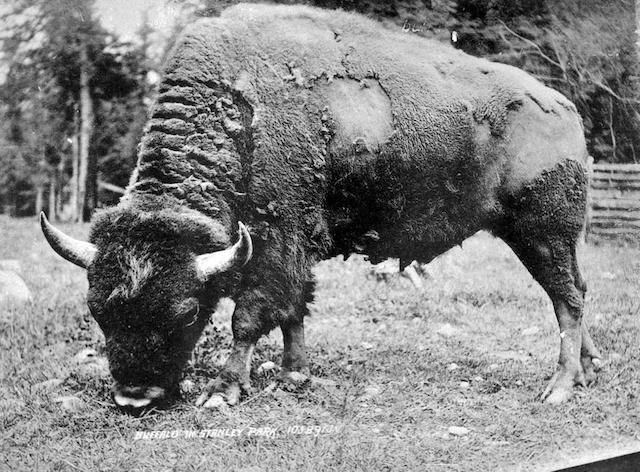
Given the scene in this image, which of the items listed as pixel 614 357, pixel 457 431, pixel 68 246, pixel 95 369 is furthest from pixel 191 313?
pixel 614 357

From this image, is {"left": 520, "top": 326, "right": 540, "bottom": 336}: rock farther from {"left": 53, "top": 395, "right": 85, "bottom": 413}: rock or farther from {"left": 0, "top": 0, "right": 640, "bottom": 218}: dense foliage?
{"left": 53, "top": 395, "right": 85, "bottom": 413}: rock

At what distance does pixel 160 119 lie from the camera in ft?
10.0

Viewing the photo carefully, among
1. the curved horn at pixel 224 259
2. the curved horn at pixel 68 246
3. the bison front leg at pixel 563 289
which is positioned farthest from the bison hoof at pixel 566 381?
the curved horn at pixel 68 246

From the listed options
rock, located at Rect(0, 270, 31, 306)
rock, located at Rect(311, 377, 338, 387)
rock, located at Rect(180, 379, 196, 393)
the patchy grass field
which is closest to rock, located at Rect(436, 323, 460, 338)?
the patchy grass field

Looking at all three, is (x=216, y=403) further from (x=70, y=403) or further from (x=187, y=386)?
(x=70, y=403)

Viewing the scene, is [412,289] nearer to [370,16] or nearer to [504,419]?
[504,419]

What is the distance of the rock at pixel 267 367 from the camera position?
3.48 meters

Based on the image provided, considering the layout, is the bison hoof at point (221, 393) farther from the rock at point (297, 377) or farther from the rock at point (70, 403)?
the rock at point (70, 403)

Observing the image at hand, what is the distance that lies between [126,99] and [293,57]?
35.0 inches

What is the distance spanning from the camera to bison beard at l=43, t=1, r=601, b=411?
2.95m

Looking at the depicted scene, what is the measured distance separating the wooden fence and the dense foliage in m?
0.56

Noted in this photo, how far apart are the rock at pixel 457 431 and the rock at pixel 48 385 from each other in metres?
1.81

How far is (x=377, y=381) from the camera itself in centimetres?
342

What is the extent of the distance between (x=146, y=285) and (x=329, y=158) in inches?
44.1
